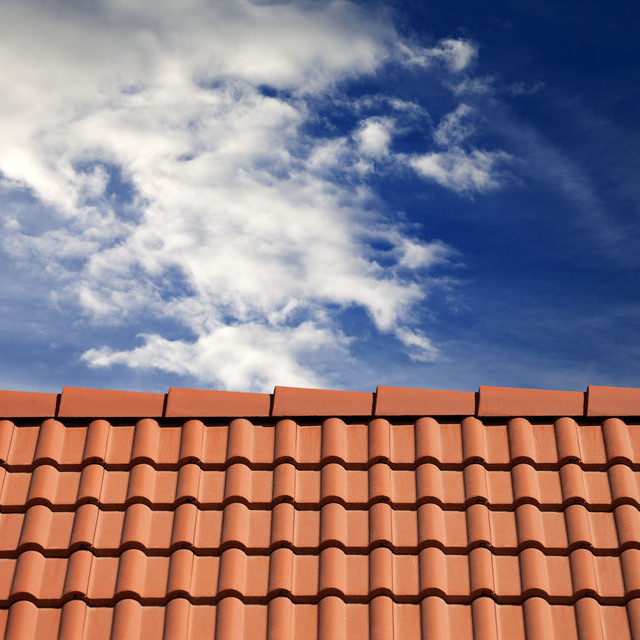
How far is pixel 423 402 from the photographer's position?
802 centimetres

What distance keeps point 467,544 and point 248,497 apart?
1550 mm

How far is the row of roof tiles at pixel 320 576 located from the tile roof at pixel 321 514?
1 centimetres

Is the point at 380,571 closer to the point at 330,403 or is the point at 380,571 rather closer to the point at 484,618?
the point at 484,618

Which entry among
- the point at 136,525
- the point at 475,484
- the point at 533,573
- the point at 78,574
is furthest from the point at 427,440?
the point at 78,574

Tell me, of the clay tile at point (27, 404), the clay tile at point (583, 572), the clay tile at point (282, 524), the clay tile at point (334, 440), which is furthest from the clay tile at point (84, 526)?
the clay tile at point (583, 572)

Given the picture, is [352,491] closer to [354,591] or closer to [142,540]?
[354,591]

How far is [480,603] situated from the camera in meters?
6.66

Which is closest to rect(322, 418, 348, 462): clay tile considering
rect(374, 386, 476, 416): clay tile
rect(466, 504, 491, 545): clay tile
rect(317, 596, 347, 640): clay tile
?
rect(374, 386, 476, 416): clay tile

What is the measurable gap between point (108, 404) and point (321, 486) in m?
1.83

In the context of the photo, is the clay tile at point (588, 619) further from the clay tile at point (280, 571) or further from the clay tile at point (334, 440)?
the clay tile at point (334, 440)

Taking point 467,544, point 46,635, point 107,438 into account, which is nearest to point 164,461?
point 107,438

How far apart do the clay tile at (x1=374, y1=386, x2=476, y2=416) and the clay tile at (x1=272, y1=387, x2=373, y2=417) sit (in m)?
0.11

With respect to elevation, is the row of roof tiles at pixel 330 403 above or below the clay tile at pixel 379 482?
above

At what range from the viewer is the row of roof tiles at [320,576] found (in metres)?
6.73
